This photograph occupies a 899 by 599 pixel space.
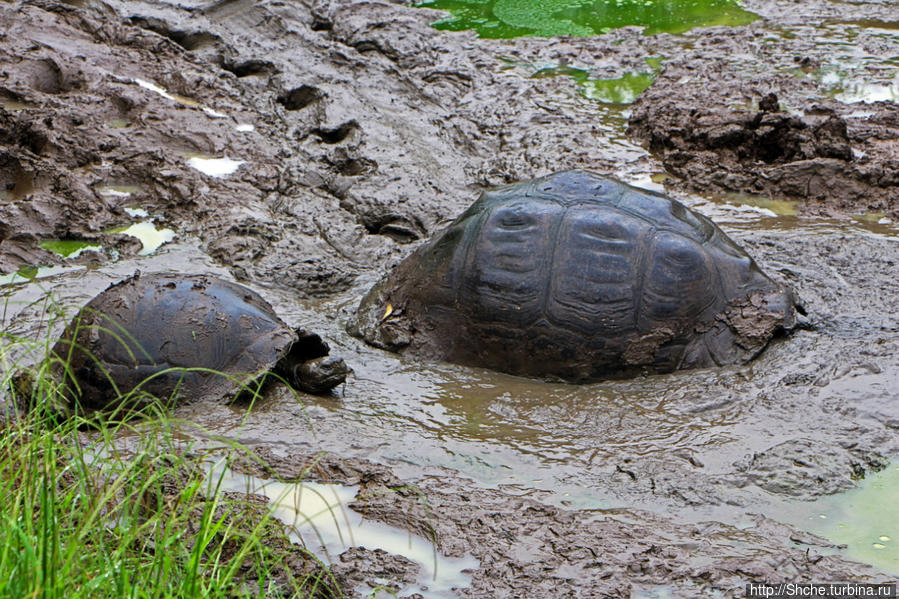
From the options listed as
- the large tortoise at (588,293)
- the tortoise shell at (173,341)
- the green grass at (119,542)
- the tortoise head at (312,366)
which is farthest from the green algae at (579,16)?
the green grass at (119,542)

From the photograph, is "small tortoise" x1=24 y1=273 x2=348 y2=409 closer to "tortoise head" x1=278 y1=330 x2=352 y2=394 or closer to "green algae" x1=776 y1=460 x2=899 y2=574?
"tortoise head" x1=278 y1=330 x2=352 y2=394

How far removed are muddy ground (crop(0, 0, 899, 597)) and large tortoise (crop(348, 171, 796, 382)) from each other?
15 cm

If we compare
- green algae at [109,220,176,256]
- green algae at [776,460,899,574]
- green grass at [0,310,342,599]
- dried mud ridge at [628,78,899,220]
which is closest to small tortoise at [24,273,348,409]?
green grass at [0,310,342,599]

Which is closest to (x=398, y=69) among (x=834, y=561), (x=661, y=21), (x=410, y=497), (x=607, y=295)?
(x=661, y=21)

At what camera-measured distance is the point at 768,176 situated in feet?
23.0

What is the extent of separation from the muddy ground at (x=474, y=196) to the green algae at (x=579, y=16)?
0.41 m

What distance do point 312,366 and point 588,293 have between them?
1.43 meters

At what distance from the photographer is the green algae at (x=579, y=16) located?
1108 centimetres

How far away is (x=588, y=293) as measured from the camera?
467cm

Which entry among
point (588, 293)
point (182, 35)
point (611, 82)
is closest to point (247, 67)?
point (182, 35)

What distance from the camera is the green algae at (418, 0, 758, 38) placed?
11.1 metres

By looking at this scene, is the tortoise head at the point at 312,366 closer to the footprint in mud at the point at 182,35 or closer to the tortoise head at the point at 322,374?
the tortoise head at the point at 322,374

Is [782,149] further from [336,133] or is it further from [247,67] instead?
[247,67]

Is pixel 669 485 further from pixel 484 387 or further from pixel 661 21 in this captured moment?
pixel 661 21
